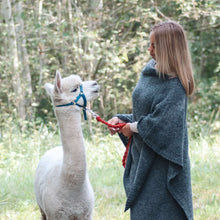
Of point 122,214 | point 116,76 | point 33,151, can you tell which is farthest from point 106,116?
point 122,214

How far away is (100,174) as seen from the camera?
5.83 m

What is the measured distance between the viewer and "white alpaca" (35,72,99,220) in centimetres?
299

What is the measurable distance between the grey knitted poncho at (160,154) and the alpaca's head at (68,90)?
1.99ft

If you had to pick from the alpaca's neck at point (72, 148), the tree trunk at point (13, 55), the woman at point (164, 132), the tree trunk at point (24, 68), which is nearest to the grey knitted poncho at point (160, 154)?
the woman at point (164, 132)

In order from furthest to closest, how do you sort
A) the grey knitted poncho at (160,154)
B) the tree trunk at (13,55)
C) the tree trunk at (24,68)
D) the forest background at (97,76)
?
the tree trunk at (24,68), the tree trunk at (13,55), the forest background at (97,76), the grey knitted poncho at (160,154)

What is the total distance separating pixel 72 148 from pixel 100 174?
2950 millimetres

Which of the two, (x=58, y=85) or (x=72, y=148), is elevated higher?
(x=58, y=85)

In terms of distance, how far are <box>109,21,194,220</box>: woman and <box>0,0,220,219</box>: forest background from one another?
185 cm

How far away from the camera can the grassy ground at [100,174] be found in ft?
14.9

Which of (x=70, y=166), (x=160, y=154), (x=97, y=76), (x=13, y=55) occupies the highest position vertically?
(x=160, y=154)

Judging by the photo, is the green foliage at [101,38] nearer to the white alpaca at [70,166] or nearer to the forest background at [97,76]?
the forest background at [97,76]

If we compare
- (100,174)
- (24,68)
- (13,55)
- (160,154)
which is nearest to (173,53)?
(160,154)

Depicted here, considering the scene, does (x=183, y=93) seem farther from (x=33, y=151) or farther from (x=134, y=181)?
(x=33, y=151)

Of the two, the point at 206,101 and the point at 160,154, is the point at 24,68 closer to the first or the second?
the point at 206,101
